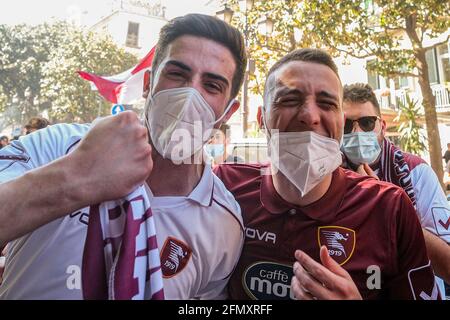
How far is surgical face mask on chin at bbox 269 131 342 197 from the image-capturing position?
1825 mm

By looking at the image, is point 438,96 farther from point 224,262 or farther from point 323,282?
point 323,282

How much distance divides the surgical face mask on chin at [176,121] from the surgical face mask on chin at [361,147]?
1352mm

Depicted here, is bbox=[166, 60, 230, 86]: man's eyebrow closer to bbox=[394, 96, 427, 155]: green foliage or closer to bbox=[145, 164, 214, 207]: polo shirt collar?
bbox=[145, 164, 214, 207]: polo shirt collar

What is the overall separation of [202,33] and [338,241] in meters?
1.22

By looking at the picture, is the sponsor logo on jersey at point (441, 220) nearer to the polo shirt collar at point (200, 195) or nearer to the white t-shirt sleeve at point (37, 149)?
the polo shirt collar at point (200, 195)

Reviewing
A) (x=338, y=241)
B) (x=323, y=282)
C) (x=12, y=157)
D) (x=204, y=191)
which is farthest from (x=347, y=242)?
(x=12, y=157)

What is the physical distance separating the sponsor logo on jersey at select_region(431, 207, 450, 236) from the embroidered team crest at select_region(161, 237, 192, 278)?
5.26ft

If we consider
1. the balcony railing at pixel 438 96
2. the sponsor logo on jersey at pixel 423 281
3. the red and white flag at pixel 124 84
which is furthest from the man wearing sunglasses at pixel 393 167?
the balcony railing at pixel 438 96

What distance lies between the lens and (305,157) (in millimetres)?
1823

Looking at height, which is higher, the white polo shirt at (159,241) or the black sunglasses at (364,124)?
the black sunglasses at (364,124)

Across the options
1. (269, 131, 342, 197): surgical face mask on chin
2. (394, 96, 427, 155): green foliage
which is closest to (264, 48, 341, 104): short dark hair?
(269, 131, 342, 197): surgical face mask on chin

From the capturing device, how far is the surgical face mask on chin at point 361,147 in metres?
2.54
